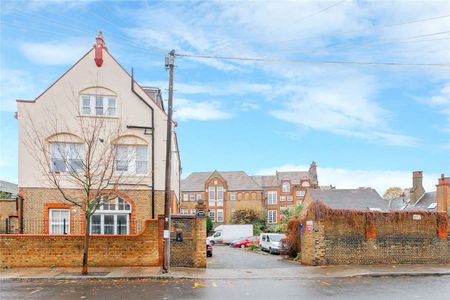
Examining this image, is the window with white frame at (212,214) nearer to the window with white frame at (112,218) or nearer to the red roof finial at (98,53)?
the window with white frame at (112,218)

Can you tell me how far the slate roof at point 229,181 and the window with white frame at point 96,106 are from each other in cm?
5993

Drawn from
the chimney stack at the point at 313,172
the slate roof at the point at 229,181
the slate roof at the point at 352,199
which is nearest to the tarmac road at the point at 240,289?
the slate roof at the point at 352,199

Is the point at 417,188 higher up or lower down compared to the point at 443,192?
higher up

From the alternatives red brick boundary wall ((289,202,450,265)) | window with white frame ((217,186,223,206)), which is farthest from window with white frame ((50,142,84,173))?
window with white frame ((217,186,223,206))

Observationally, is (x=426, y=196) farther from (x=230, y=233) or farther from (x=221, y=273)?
(x=221, y=273)

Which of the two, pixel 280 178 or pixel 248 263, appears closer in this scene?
pixel 248 263

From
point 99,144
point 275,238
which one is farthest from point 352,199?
→ point 99,144

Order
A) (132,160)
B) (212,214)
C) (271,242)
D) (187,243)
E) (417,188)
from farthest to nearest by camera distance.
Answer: (212,214) → (417,188) → (271,242) → (132,160) → (187,243)

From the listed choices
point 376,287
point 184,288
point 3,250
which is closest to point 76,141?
point 3,250

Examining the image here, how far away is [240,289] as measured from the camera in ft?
49.1

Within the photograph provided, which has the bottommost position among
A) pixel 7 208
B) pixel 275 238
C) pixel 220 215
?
pixel 220 215

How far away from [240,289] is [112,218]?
1299 cm

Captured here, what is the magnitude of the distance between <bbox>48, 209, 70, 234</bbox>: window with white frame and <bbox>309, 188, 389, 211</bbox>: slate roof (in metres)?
31.0

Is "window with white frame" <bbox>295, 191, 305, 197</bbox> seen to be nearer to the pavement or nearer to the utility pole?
the pavement
